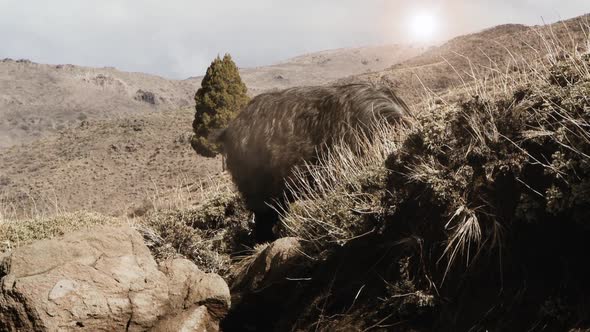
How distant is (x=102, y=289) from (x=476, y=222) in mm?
2836

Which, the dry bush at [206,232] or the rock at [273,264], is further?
the dry bush at [206,232]

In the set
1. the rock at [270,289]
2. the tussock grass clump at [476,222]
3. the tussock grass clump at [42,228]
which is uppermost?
the tussock grass clump at [476,222]

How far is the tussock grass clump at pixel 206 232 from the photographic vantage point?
7332mm

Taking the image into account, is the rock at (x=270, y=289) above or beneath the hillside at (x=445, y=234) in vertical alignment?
beneath

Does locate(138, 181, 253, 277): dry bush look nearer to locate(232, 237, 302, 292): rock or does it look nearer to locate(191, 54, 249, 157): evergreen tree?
locate(232, 237, 302, 292): rock

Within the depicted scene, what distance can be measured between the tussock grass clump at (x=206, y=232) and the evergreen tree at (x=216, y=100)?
21708 mm

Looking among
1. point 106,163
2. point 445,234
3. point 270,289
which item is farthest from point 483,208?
point 106,163

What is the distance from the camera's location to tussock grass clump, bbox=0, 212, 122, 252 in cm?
830

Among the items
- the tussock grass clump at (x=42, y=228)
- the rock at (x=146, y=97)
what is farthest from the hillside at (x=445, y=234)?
the rock at (x=146, y=97)

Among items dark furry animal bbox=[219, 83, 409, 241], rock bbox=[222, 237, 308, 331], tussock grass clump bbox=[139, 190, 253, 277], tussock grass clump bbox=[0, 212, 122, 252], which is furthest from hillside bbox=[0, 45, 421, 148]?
rock bbox=[222, 237, 308, 331]

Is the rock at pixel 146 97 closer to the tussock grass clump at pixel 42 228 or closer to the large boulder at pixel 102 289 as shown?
the tussock grass clump at pixel 42 228

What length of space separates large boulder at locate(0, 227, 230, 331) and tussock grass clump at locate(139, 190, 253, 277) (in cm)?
169

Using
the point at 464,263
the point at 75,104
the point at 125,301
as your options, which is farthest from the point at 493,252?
the point at 75,104

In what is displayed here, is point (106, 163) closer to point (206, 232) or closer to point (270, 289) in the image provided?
point (206, 232)
